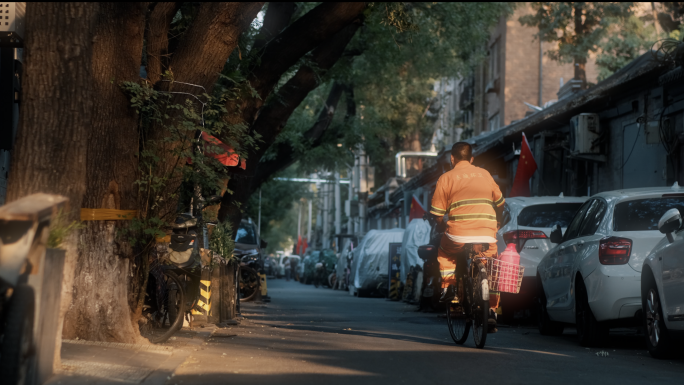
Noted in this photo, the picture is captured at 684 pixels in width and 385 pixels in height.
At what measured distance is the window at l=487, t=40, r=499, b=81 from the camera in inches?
1693

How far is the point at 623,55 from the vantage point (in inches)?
1245

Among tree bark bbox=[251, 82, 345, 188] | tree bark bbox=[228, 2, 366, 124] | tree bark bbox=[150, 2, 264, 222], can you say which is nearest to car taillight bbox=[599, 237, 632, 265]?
tree bark bbox=[150, 2, 264, 222]

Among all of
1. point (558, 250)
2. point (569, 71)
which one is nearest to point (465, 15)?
point (558, 250)

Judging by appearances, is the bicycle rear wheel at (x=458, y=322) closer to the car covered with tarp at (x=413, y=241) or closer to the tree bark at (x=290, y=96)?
the tree bark at (x=290, y=96)

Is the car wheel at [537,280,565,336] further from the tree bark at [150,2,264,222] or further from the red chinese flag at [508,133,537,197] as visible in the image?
the red chinese flag at [508,133,537,197]

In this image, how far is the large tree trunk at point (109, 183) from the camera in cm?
830

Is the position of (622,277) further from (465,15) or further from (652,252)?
(465,15)

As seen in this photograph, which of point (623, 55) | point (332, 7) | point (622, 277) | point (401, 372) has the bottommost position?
point (401, 372)

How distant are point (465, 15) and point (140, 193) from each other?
15368 millimetres

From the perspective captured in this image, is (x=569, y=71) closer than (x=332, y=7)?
No

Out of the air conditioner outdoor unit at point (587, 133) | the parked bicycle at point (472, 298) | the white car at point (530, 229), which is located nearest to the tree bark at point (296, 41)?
the white car at point (530, 229)

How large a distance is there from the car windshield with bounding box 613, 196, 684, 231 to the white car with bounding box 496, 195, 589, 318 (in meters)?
3.20

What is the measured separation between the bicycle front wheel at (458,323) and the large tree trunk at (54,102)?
398cm

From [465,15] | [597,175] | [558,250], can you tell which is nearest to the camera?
[558,250]
